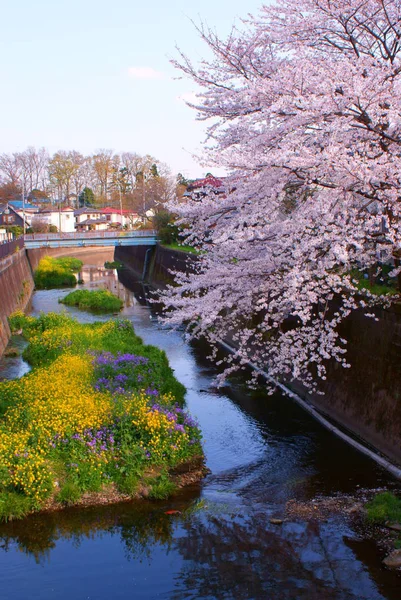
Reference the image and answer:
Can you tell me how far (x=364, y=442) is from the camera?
46.3 ft

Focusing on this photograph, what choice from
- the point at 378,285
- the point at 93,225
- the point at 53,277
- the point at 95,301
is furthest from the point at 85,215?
the point at 378,285

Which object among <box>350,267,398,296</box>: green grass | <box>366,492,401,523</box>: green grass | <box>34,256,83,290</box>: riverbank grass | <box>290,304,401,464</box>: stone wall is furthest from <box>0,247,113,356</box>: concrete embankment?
<box>366,492,401,523</box>: green grass

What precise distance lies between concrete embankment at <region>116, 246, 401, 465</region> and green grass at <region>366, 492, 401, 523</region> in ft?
5.69

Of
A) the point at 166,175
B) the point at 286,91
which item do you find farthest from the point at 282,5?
the point at 166,175

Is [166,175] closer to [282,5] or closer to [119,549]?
[282,5]

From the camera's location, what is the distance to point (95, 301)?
3644 cm

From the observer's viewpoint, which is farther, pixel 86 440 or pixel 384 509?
pixel 86 440

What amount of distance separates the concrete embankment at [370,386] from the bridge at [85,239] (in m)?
38.3

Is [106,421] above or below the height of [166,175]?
below

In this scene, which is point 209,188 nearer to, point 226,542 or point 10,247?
point 226,542

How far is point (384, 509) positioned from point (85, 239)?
148 feet

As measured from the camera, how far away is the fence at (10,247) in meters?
36.5

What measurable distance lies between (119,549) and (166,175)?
81.6 m

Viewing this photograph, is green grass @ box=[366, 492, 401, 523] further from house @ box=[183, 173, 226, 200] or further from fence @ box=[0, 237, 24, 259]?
fence @ box=[0, 237, 24, 259]
